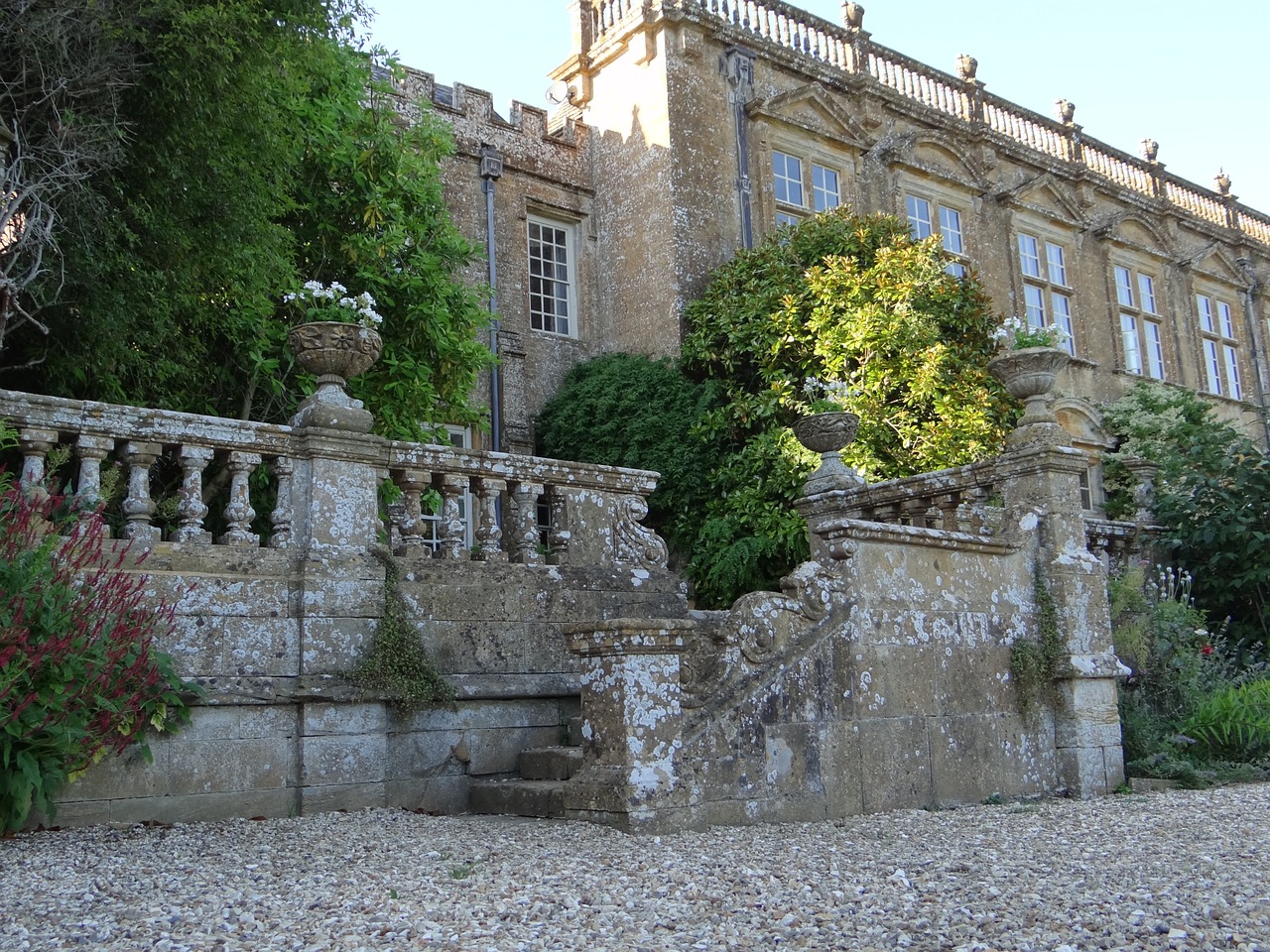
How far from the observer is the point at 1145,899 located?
4.39m

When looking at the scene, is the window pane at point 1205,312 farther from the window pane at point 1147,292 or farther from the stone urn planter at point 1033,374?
the stone urn planter at point 1033,374

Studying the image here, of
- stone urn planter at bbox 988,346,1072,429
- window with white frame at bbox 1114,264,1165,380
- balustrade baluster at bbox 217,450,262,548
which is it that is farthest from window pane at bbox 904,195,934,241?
balustrade baluster at bbox 217,450,262,548

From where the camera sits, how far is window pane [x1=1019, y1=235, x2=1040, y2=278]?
18.9m

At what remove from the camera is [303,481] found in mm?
6602

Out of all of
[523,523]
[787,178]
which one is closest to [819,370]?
[787,178]

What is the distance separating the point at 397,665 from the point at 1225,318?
2093cm

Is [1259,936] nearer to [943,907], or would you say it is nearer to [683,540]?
[943,907]

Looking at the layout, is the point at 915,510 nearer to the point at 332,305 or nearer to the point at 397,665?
the point at 397,665

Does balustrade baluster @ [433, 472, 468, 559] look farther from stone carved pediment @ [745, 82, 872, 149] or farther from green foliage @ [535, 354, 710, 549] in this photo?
stone carved pediment @ [745, 82, 872, 149]

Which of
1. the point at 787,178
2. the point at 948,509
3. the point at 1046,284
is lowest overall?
the point at 948,509

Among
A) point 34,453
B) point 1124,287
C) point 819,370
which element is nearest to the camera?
point 34,453

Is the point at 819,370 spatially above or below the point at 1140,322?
below

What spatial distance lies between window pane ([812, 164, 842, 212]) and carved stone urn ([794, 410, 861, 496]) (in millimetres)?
7626

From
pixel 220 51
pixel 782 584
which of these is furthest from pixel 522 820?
pixel 220 51
